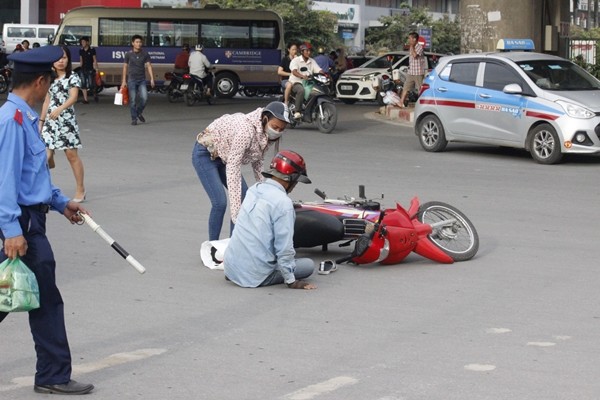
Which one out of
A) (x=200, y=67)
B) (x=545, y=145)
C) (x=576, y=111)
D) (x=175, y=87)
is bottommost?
(x=545, y=145)

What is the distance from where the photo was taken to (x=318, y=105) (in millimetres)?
23375

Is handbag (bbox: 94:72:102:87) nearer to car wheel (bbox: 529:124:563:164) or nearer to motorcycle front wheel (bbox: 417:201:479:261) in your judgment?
car wheel (bbox: 529:124:563:164)

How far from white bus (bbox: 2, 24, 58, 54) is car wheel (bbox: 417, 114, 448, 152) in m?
43.5

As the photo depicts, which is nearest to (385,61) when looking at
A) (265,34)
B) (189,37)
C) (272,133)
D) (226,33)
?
(265,34)

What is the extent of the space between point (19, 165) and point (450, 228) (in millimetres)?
5209

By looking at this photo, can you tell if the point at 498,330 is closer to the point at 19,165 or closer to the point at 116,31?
the point at 19,165

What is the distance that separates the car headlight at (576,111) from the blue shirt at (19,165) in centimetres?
1254

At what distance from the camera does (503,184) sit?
1521 centimetres

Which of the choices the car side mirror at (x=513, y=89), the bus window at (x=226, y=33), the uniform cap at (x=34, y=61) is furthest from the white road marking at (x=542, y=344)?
the bus window at (x=226, y=33)

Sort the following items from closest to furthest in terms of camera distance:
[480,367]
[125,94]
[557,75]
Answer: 1. [480,367]
2. [557,75]
3. [125,94]

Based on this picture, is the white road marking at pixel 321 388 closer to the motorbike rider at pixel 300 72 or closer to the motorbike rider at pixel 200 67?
the motorbike rider at pixel 300 72

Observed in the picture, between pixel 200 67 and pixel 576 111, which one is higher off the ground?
pixel 200 67

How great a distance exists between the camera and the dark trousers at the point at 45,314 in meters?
5.79

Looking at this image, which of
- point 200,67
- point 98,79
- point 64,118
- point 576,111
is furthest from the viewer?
point 98,79
